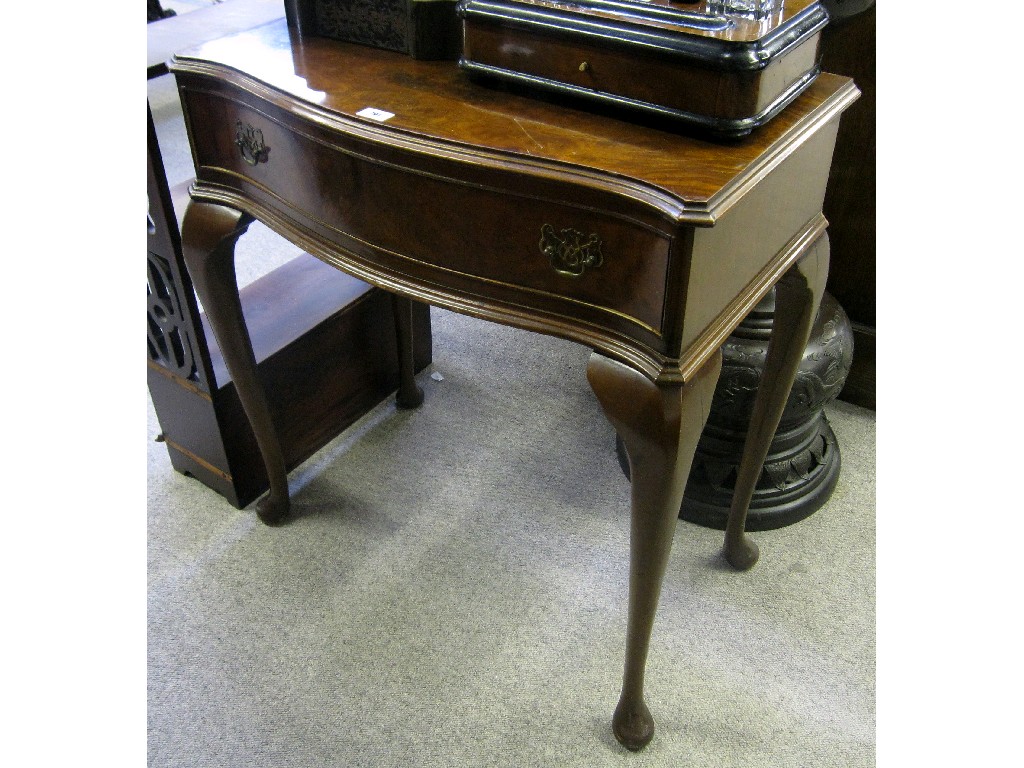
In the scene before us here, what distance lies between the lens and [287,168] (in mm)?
1058

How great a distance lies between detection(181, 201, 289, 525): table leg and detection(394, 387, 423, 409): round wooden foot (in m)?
0.40

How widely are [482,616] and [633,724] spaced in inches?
12.2

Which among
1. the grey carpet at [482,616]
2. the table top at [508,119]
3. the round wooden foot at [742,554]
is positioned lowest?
the grey carpet at [482,616]

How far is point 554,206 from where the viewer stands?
2.78ft

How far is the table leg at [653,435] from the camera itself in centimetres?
88

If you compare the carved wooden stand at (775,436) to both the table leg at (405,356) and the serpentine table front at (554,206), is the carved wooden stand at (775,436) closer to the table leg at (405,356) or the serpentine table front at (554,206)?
the serpentine table front at (554,206)

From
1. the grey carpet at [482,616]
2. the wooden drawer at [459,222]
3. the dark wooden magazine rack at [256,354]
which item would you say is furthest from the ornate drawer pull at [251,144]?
the grey carpet at [482,616]

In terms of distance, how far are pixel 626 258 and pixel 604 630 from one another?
738 mm

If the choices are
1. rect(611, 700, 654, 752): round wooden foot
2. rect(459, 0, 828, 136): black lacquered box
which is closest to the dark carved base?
rect(611, 700, 654, 752): round wooden foot

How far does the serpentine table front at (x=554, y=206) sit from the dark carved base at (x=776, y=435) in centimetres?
28

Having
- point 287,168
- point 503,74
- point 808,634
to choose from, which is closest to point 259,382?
point 287,168

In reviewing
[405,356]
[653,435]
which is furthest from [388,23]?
[405,356]

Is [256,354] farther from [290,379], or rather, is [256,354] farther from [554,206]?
[554,206]

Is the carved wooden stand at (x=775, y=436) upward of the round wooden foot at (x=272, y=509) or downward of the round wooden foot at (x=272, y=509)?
upward
